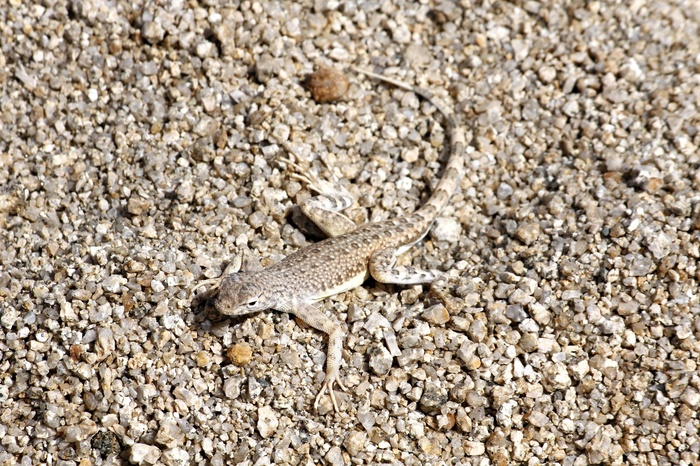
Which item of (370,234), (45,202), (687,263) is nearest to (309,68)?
(370,234)

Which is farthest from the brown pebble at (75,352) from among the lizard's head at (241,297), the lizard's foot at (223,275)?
the lizard's head at (241,297)

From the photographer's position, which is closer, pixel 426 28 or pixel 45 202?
pixel 45 202

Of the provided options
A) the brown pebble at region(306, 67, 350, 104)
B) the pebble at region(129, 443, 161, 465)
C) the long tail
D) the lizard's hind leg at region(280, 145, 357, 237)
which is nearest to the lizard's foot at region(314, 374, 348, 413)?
the pebble at region(129, 443, 161, 465)

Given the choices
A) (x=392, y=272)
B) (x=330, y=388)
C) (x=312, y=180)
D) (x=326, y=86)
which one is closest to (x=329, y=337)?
(x=330, y=388)

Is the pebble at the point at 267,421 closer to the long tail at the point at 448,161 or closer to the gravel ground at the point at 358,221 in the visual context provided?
the gravel ground at the point at 358,221

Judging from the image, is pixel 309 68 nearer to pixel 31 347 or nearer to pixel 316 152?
pixel 316 152

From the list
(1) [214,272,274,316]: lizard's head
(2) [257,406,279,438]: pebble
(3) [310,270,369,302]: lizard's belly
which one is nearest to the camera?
(2) [257,406,279,438]: pebble

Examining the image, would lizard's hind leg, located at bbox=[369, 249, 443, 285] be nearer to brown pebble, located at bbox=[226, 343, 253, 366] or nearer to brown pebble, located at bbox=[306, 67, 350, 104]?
brown pebble, located at bbox=[226, 343, 253, 366]
